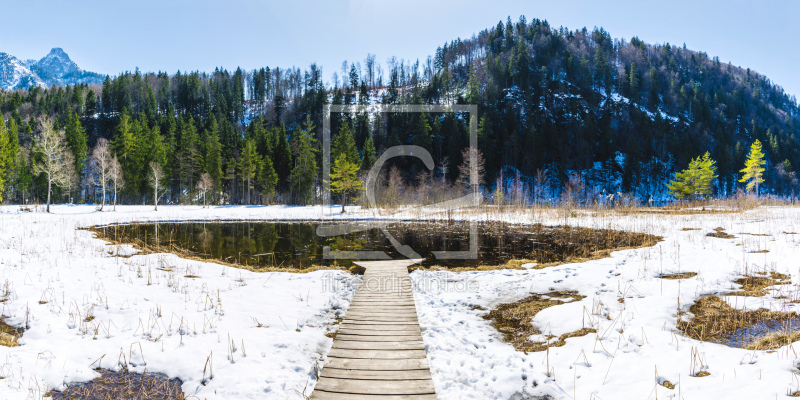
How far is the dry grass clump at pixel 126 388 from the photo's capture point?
3438 millimetres

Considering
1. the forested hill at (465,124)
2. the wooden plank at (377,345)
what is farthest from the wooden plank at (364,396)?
the forested hill at (465,124)

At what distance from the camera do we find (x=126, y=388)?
3615 mm

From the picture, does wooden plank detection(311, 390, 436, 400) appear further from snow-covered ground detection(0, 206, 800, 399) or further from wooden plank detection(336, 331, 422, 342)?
wooden plank detection(336, 331, 422, 342)

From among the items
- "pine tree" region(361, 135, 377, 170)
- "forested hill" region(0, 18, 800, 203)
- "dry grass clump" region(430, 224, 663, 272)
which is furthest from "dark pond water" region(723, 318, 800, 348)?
"pine tree" region(361, 135, 377, 170)

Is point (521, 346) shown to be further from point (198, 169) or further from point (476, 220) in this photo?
point (198, 169)

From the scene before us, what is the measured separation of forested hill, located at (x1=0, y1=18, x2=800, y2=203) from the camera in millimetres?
48406

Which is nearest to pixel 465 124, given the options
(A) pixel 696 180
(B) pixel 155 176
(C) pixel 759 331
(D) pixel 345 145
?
(D) pixel 345 145

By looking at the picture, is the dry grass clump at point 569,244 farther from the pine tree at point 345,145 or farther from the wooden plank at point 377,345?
the pine tree at point 345,145

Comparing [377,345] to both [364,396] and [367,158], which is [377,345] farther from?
[367,158]

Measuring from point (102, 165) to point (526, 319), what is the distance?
1638 inches

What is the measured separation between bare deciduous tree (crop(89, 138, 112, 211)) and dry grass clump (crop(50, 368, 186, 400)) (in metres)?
36.4

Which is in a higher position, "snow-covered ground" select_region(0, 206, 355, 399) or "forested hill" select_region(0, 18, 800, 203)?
"forested hill" select_region(0, 18, 800, 203)

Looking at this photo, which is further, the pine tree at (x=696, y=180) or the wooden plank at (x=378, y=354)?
the pine tree at (x=696, y=180)

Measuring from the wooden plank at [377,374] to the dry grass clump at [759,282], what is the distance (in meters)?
5.93
